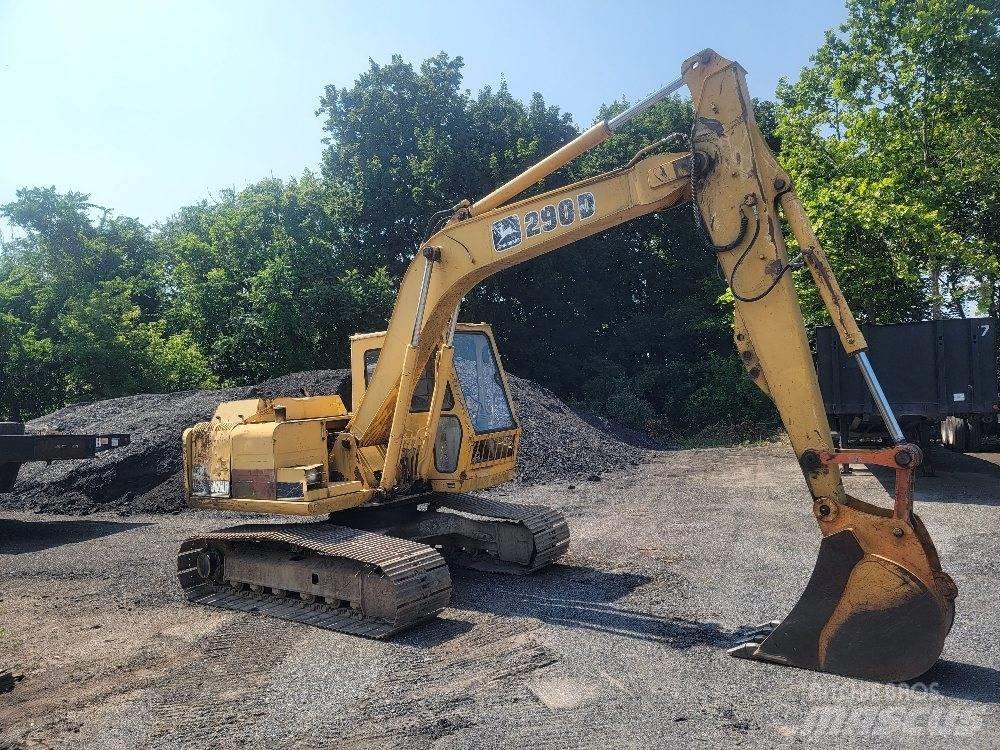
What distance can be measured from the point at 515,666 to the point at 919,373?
971cm

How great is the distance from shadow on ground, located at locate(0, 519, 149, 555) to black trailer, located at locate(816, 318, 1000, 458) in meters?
11.0

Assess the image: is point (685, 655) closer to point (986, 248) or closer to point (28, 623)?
point (28, 623)

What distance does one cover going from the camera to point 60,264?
82.7ft

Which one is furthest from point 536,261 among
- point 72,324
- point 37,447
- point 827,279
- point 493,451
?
point 827,279

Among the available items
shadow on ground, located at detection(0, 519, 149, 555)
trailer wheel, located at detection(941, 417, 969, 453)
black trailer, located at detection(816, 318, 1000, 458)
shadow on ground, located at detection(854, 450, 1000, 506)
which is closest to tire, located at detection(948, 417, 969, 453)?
trailer wheel, located at detection(941, 417, 969, 453)

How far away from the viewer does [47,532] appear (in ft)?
38.4

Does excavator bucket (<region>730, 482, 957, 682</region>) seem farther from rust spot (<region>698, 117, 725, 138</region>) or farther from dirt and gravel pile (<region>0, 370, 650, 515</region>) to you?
dirt and gravel pile (<region>0, 370, 650, 515</region>)

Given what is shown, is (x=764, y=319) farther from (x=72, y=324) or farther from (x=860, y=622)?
(x=72, y=324)

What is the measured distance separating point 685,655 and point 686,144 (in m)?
3.61

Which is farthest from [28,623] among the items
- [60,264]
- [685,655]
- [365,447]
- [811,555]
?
[60,264]

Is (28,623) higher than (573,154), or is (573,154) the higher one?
(573,154)

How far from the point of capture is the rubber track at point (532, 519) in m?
7.98

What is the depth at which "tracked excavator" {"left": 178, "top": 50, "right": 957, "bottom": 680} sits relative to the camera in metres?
4.98

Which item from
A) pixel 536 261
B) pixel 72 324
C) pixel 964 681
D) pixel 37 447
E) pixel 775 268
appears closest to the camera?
pixel 964 681
